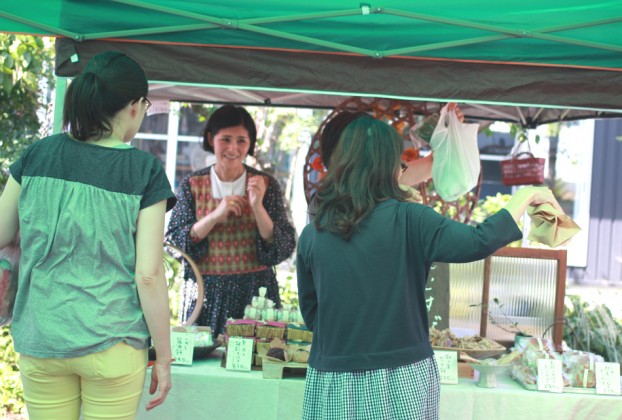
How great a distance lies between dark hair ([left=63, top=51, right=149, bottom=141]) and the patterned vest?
1.75 m

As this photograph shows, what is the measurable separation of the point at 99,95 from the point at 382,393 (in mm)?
970

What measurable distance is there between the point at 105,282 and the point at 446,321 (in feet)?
6.01

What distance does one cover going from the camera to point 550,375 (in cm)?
266

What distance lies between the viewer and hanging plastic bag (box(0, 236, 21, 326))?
1.98 meters

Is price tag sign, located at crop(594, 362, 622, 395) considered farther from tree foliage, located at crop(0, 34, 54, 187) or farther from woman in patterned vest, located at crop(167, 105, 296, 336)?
tree foliage, located at crop(0, 34, 54, 187)

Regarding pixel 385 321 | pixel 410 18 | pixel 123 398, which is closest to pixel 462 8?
pixel 410 18

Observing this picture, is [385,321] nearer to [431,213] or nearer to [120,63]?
[431,213]

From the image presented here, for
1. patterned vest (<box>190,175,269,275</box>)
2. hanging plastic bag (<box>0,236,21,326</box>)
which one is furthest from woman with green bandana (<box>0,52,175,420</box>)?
patterned vest (<box>190,175,269,275</box>)

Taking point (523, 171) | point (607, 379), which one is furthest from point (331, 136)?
point (523, 171)

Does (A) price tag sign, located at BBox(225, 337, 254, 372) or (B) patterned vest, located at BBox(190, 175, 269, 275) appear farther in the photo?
(B) patterned vest, located at BBox(190, 175, 269, 275)

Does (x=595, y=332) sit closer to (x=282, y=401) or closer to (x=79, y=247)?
(x=282, y=401)

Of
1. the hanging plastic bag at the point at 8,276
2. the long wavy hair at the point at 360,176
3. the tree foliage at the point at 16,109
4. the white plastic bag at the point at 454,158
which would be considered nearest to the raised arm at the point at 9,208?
the hanging plastic bag at the point at 8,276

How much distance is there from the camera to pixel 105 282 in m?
1.78

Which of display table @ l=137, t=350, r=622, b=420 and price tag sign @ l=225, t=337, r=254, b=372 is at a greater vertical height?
price tag sign @ l=225, t=337, r=254, b=372
